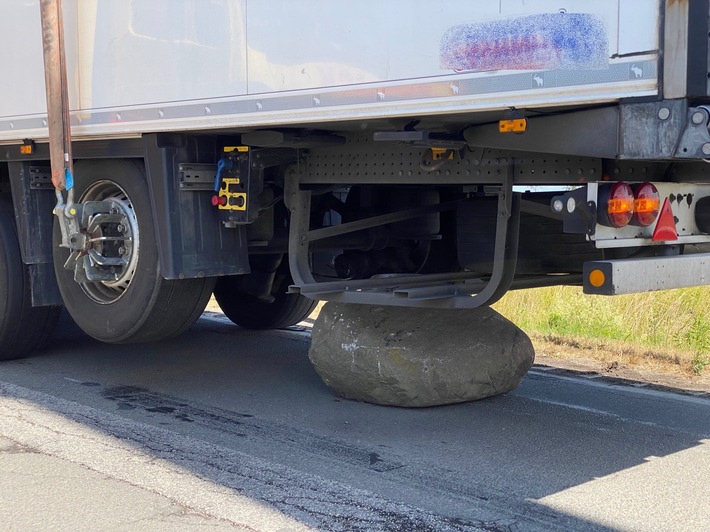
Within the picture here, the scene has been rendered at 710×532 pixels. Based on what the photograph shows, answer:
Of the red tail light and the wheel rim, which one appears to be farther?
the wheel rim

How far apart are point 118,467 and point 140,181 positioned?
6.51 ft

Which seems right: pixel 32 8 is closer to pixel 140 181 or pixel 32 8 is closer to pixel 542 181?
pixel 140 181

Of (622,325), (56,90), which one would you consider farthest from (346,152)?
(622,325)

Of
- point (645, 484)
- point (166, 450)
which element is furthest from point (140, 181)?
point (645, 484)

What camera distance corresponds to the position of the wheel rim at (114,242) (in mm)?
5891

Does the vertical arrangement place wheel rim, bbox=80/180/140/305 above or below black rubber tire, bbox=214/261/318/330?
above

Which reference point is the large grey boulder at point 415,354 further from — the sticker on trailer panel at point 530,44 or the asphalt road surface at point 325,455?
the sticker on trailer panel at point 530,44

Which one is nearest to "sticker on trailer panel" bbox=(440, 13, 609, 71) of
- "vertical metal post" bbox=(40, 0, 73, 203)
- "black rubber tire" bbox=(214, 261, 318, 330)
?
"vertical metal post" bbox=(40, 0, 73, 203)

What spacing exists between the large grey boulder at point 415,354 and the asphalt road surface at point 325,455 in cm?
12

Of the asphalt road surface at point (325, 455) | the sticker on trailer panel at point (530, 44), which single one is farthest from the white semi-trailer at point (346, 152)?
the asphalt road surface at point (325, 455)

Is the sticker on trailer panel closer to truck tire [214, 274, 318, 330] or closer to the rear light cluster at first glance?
the rear light cluster

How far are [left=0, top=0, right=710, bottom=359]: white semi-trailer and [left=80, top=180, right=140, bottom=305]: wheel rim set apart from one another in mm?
14

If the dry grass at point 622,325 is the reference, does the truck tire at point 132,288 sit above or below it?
above

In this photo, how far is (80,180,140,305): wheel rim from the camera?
589cm
